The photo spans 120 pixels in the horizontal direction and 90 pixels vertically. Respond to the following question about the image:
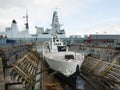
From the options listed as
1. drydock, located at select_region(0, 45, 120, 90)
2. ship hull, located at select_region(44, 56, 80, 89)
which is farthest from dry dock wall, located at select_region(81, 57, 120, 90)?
ship hull, located at select_region(44, 56, 80, 89)

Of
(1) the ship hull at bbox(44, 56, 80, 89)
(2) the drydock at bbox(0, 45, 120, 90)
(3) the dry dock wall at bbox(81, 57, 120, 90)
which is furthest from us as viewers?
(1) the ship hull at bbox(44, 56, 80, 89)

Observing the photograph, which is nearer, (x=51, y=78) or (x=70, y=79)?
(x=70, y=79)

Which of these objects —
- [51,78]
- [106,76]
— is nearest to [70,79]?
[106,76]

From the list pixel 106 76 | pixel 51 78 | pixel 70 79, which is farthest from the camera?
pixel 51 78

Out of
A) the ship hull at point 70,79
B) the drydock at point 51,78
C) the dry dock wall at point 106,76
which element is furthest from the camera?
the ship hull at point 70,79

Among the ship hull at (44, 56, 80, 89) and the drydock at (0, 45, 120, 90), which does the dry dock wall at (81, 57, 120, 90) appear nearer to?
the drydock at (0, 45, 120, 90)

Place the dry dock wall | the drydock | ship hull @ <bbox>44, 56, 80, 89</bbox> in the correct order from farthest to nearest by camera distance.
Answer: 1. ship hull @ <bbox>44, 56, 80, 89</bbox>
2. the dry dock wall
3. the drydock

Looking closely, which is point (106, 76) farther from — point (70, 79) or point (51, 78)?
point (51, 78)

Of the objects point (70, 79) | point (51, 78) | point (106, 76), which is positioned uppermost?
point (106, 76)

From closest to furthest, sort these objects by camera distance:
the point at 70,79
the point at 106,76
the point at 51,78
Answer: the point at 106,76 < the point at 70,79 < the point at 51,78

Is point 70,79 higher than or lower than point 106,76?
lower

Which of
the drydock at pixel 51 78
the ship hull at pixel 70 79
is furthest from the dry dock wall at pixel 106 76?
the ship hull at pixel 70 79

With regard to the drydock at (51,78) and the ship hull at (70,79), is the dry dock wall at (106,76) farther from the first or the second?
the ship hull at (70,79)

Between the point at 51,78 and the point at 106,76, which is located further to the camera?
the point at 51,78
